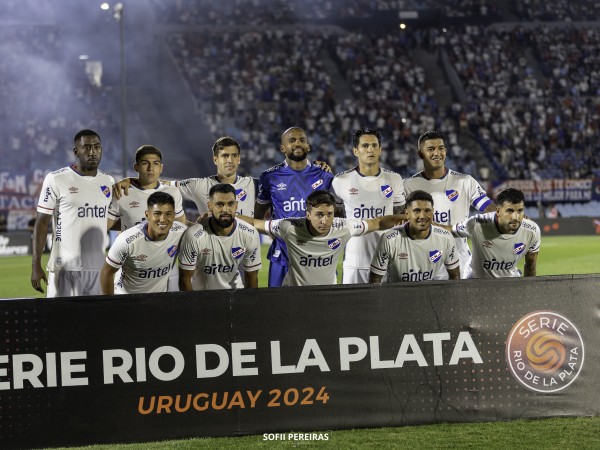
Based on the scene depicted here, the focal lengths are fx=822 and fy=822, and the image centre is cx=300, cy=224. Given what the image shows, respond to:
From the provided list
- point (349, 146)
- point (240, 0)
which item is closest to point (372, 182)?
point (349, 146)

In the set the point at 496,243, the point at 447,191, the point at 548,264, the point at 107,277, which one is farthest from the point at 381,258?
the point at 548,264

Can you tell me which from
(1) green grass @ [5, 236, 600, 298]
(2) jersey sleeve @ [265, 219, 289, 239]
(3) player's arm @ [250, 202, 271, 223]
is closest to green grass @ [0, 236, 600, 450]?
(2) jersey sleeve @ [265, 219, 289, 239]

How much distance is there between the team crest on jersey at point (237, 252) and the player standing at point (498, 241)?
198 centimetres

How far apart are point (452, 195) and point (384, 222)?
100 cm

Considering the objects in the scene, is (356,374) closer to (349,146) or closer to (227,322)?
(227,322)

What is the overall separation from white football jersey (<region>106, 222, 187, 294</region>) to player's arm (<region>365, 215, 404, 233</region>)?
163 cm

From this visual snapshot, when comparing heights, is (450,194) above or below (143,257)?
above

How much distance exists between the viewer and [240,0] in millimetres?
38844

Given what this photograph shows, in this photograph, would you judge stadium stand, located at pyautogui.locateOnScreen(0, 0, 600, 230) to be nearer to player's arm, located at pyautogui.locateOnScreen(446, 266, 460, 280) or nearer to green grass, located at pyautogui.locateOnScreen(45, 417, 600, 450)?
player's arm, located at pyautogui.locateOnScreen(446, 266, 460, 280)

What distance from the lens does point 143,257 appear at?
6672 millimetres

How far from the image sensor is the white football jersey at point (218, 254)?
672 centimetres

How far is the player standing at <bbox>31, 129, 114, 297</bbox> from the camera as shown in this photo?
7.44m

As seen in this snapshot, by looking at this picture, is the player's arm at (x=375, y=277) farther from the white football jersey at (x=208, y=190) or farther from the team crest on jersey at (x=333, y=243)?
the white football jersey at (x=208, y=190)

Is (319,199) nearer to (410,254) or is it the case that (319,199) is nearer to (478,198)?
(410,254)
